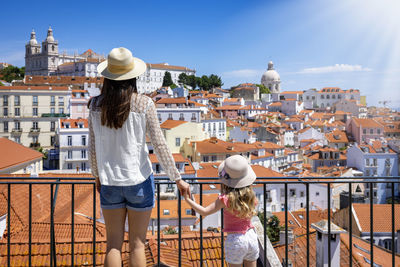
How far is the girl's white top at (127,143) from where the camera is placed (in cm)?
281

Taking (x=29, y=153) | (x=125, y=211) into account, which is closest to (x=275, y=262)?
(x=125, y=211)

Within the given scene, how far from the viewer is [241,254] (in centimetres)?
316

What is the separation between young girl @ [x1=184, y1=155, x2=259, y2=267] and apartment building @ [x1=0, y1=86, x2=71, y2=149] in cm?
5248

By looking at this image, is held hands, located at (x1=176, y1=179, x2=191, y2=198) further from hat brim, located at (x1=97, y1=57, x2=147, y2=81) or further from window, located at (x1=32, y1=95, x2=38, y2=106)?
window, located at (x1=32, y1=95, x2=38, y2=106)

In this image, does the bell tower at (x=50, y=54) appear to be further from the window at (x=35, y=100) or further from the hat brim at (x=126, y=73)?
the hat brim at (x=126, y=73)

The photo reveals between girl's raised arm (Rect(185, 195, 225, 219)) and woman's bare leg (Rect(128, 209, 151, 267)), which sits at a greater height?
girl's raised arm (Rect(185, 195, 225, 219))

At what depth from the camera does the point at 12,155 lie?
58.9 ft

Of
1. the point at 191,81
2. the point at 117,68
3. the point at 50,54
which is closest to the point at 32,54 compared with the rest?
the point at 50,54

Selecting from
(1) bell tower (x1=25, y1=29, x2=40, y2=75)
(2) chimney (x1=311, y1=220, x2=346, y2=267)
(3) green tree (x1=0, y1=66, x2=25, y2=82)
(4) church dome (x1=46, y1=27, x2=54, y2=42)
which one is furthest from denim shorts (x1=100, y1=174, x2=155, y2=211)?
(1) bell tower (x1=25, y1=29, x2=40, y2=75)

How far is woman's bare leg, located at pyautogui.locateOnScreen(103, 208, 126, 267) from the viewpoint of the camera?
2951mm

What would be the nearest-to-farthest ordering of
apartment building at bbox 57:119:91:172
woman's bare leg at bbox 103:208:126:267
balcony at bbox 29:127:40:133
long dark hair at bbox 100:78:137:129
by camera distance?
long dark hair at bbox 100:78:137:129
woman's bare leg at bbox 103:208:126:267
apartment building at bbox 57:119:91:172
balcony at bbox 29:127:40:133

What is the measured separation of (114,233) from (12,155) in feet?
55.8

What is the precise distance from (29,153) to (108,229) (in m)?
17.8

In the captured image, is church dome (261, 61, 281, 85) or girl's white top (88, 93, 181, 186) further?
church dome (261, 61, 281, 85)
